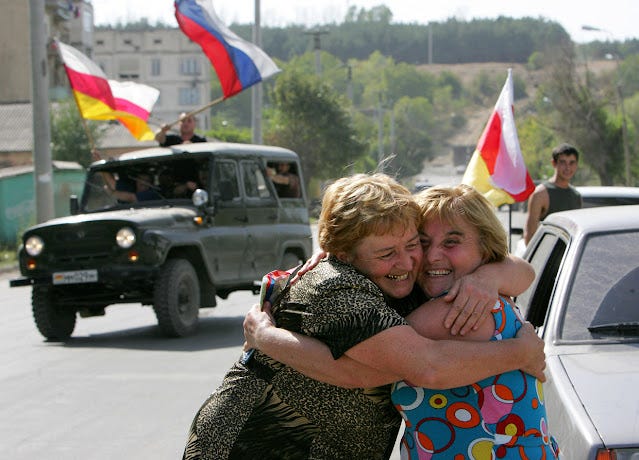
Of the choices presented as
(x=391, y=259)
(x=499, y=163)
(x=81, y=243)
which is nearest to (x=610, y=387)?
(x=391, y=259)

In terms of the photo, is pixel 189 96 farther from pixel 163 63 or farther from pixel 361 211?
pixel 361 211

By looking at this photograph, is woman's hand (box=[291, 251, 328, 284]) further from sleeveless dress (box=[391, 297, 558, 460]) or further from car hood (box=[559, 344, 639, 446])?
car hood (box=[559, 344, 639, 446])

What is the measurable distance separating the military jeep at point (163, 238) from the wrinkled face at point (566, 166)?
401 centimetres


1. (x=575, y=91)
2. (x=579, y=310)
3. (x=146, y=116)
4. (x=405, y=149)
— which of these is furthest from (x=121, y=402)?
(x=405, y=149)

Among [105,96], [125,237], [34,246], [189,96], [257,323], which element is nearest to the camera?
[257,323]

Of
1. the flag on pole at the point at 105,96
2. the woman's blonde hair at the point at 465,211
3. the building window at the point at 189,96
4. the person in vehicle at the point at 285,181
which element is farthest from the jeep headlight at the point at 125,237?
the building window at the point at 189,96

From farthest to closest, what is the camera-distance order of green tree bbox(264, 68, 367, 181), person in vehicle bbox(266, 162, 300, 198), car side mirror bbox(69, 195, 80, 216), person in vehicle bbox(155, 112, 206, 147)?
green tree bbox(264, 68, 367, 181), person in vehicle bbox(266, 162, 300, 198), person in vehicle bbox(155, 112, 206, 147), car side mirror bbox(69, 195, 80, 216)

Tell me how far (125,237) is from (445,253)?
29.3 ft

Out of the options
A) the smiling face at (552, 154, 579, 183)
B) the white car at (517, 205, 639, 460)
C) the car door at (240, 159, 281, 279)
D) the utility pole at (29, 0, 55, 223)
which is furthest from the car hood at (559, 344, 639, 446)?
the utility pole at (29, 0, 55, 223)

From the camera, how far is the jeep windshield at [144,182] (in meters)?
12.8

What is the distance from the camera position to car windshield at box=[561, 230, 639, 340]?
430 centimetres

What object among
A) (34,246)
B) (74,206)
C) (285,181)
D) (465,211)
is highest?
(465,211)

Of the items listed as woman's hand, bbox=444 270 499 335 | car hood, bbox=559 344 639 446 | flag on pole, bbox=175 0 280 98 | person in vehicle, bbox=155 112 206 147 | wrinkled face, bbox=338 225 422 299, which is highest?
flag on pole, bbox=175 0 280 98

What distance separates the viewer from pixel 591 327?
14.2ft
